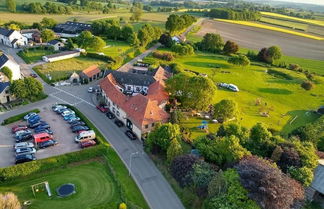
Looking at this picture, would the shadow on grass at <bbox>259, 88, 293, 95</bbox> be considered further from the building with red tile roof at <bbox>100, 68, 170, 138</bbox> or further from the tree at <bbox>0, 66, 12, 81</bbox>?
the tree at <bbox>0, 66, 12, 81</bbox>

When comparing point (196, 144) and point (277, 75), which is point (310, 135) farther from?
point (277, 75)

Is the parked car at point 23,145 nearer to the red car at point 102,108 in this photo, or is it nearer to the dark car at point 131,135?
the dark car at point 131,135

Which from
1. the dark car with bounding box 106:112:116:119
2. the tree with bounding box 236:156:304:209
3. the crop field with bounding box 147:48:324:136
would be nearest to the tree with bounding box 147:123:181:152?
the crop field with bounding box 147:48:324:136

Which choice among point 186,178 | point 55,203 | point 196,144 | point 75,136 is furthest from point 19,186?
point 196,144

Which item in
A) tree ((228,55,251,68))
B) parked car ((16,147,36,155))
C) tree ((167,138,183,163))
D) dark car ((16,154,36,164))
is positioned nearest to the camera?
tree ((167,138,183,163))

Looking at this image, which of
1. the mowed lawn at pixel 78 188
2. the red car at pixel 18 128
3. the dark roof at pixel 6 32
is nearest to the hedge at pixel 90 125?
the mowed lawn at pixel 78 188

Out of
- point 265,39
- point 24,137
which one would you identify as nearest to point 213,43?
point 265,39

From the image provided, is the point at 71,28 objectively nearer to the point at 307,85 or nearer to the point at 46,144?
the point at 46,144
